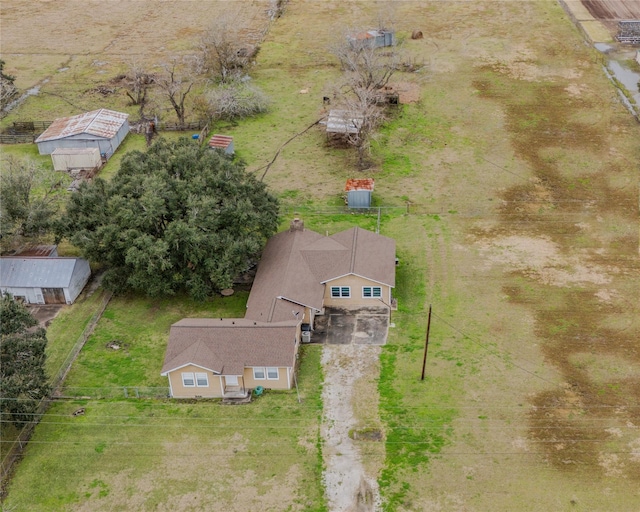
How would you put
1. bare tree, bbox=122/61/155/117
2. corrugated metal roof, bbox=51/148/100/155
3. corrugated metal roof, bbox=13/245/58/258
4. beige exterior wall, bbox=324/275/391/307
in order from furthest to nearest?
bare tree, bbox=122/61/155/117 < corrugated metal roof, bbox=51/148/100/155 < corrugated metal roof, bbox=13/245/58/258 < beige exterior wall, bbox=324/275/391/307

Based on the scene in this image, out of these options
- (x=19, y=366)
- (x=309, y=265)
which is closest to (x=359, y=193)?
(x=309, y=265)

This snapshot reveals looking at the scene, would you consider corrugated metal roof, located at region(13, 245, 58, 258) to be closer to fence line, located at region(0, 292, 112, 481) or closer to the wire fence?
fence line, located at region(0, 292, 112, 481)

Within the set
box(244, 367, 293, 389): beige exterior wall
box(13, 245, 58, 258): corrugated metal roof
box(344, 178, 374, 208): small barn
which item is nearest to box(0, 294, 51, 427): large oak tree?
box(244, 367, 293, 389): beige exterior wall

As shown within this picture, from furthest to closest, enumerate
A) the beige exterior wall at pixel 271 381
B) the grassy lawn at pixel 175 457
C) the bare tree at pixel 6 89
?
the bare tree at pixel 6 89
the beige exterior wall at pixel 271 381
the grassy lawn at pixel 175 457

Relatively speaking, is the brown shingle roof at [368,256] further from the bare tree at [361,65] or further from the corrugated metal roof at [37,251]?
the bare tree at [361,65]

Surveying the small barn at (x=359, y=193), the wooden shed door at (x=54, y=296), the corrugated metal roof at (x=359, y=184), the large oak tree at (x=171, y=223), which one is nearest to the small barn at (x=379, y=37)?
the corrugated metal roof at (x=359, y=184)

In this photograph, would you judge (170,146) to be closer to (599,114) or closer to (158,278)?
(158,278)
